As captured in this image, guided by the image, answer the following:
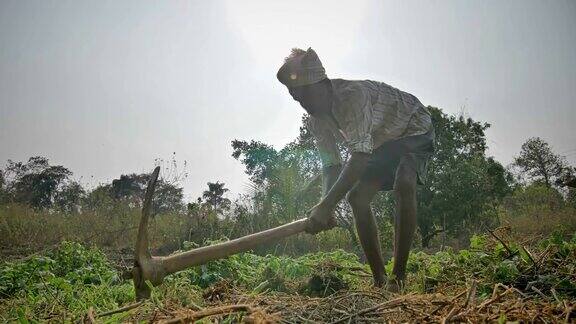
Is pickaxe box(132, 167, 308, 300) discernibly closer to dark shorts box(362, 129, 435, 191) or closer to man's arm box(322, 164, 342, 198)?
man's arm box(322, 164, 342, 198)

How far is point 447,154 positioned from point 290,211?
19.4 feet

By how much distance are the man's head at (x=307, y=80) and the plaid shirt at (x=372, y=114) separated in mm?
103

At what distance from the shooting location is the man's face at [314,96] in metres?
2.98

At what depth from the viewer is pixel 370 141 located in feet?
8.93

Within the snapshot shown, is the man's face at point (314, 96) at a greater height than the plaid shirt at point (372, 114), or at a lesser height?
greater

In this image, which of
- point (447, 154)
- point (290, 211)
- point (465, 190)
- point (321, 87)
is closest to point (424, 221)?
point (465, 190)

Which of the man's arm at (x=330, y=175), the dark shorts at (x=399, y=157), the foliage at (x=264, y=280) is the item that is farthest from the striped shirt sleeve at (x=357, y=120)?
the foliage at (x=264, y=280)

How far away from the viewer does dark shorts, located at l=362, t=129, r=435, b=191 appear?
3.10 meters

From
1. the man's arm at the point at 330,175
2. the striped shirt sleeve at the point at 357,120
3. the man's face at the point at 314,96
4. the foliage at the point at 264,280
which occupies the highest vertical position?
the man's face at the point at 314,96

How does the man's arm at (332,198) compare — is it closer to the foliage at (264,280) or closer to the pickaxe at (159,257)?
the pickaxe at (159,257)

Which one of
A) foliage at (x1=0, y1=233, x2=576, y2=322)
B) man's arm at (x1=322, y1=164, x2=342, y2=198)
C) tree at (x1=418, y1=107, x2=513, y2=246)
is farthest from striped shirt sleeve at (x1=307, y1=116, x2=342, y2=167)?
tree at (x1=418, y1=107, x2=513, y2=246)

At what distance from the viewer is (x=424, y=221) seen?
11.6m

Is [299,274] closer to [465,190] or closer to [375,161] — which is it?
[375,161]

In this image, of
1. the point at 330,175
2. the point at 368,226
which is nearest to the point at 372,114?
the point at 330,175
